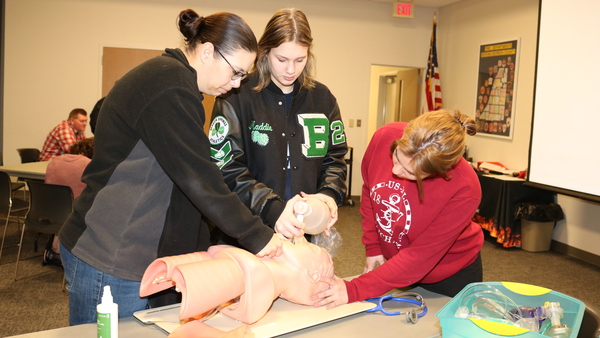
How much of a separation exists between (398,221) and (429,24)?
6690mm

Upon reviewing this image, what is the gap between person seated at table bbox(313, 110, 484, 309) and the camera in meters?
1.48

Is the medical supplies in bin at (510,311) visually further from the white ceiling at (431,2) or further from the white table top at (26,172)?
the white ceiling at (431,2)

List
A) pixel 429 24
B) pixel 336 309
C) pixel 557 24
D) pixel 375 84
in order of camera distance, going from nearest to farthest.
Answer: pixel 336 309, pixel 557 24, pixel 429 24, pixel 375 84

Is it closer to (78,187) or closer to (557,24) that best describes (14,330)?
(78,187)

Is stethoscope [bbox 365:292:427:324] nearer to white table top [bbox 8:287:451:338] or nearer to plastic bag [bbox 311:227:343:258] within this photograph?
white table top [bbox 8:287:451:338]

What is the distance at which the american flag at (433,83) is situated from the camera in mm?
7410

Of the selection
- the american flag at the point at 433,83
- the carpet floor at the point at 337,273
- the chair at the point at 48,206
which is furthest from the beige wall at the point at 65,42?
the chair at the point at 48,206

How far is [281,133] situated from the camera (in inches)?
73.1

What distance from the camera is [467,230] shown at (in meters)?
1.78

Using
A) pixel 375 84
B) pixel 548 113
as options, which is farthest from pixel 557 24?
pixel 375 84

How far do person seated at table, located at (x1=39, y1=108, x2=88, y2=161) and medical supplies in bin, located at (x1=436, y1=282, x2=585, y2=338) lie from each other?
478 cm

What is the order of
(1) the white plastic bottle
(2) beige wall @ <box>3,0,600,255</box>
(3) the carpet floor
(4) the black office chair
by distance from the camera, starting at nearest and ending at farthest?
(1) the white plastic bottle, (3) the carpet floor, (4) the black office chair, (2) beige wall @ <box>3,0,600,255</box>

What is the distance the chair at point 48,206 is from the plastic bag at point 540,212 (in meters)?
4.17

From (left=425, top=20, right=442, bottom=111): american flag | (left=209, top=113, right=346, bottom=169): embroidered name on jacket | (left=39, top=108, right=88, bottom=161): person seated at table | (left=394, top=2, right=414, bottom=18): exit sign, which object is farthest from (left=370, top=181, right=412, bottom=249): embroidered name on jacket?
(left=394, top=2, right=414, bottom=18): exit sign
